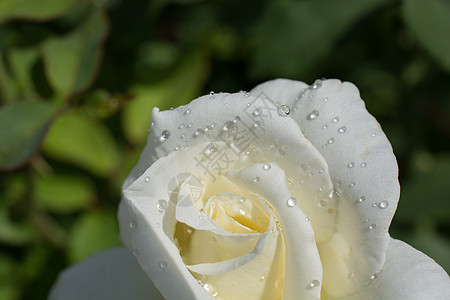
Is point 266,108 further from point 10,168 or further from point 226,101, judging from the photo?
point 10,168

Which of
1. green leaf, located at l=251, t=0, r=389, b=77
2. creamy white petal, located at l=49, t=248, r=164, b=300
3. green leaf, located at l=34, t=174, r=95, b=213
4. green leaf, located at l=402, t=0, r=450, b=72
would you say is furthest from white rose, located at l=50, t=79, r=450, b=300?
green leaf, located at l=34, t=174, r=95, b=213

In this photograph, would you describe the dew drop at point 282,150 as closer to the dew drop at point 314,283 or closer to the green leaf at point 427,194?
the dew drop at point 314,283

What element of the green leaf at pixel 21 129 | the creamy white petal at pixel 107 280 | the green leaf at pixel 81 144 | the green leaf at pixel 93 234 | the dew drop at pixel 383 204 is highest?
the dew drop at pixel 383 204

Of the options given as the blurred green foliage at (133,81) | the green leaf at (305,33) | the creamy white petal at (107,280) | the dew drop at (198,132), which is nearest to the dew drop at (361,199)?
the dew drop at (198,132)

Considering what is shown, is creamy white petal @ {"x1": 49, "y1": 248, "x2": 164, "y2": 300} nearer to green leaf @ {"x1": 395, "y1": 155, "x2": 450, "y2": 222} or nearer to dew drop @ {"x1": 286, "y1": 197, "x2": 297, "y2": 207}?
dew drop @ {"x1": 286, "y1": 197, "x2": 297, "y2": 207}

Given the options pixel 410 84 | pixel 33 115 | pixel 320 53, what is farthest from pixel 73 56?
pixel 410 84
